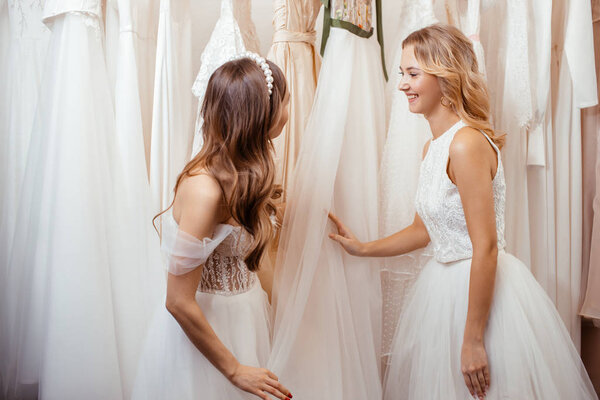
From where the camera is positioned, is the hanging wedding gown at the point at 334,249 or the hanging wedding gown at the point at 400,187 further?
the hanging wedding gown at the point at 400,187

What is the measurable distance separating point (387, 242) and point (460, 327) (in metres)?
0.30

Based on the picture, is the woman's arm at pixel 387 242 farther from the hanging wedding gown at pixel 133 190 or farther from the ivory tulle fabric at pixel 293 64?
the hanging wedding gown at pixel 133 190

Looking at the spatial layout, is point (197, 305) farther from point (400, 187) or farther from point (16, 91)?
point (16, 91)

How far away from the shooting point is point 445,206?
1.19 m

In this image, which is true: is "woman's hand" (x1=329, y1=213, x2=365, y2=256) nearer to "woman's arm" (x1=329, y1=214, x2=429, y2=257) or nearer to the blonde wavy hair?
"woman's arm" (x1=329, y1=214, x2=429, y2=257)

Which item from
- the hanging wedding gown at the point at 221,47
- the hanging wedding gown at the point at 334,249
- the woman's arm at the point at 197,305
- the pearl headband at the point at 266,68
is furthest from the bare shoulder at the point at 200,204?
the hanging wedding gown at the point at 221,47

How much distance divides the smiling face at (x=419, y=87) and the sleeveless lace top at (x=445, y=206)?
0.09 meters

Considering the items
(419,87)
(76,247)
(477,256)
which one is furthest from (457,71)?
(76,247)

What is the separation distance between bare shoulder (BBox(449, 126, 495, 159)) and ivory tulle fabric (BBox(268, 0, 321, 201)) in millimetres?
491

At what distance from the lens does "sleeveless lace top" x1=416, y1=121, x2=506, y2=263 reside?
46.5 inches

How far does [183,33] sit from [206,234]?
36.2 inches

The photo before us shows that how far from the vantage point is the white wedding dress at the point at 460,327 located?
43.3 inches

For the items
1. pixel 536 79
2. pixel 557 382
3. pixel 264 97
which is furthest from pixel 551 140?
pixel 264 97

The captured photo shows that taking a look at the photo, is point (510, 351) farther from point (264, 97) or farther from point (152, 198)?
point (152, 198)
